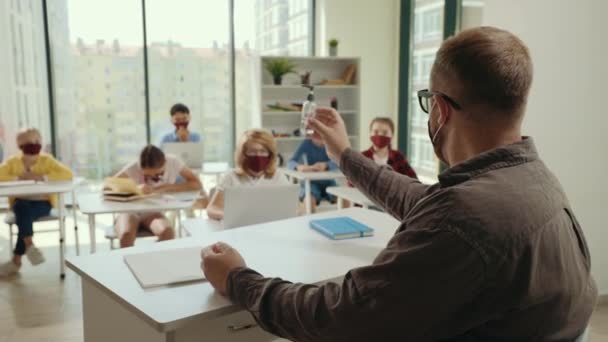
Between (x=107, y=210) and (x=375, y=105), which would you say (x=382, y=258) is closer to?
(x=107, y=210)

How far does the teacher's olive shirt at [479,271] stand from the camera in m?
0.97

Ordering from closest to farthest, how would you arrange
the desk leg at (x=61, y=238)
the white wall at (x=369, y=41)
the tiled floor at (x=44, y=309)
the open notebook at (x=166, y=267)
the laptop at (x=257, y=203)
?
the open notebook at (x=166, y=267), the laptop at (x=257, y=203), the tiled floor at (x=44, y=309), the desk leg at (x=61, y=238), the white wall at (x=369, y=41)

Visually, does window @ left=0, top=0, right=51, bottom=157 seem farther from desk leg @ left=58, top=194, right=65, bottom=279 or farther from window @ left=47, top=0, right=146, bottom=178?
desk leg @ left=58, top=194, right=65, bottom=279

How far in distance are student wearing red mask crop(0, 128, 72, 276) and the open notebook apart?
2.84 metres

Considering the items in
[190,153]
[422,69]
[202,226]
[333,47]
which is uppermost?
[333,47]

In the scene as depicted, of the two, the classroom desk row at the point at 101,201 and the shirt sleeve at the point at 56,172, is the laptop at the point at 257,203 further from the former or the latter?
the shirt sleeve at the point at 56,172

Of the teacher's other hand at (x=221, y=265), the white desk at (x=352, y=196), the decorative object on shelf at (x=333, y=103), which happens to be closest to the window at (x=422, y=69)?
the decorative object on shelf at (x=333, y=103)

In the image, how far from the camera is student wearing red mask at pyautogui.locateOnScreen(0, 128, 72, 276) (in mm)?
4211

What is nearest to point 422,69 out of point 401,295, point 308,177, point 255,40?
point 255,40

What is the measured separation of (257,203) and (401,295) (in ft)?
5.59

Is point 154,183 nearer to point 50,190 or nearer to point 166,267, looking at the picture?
A: point 50,190

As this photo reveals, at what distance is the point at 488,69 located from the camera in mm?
1061

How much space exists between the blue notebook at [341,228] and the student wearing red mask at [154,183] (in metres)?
1.92

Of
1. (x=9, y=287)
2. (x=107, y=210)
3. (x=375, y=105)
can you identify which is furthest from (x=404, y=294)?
(x=375, y=105)
